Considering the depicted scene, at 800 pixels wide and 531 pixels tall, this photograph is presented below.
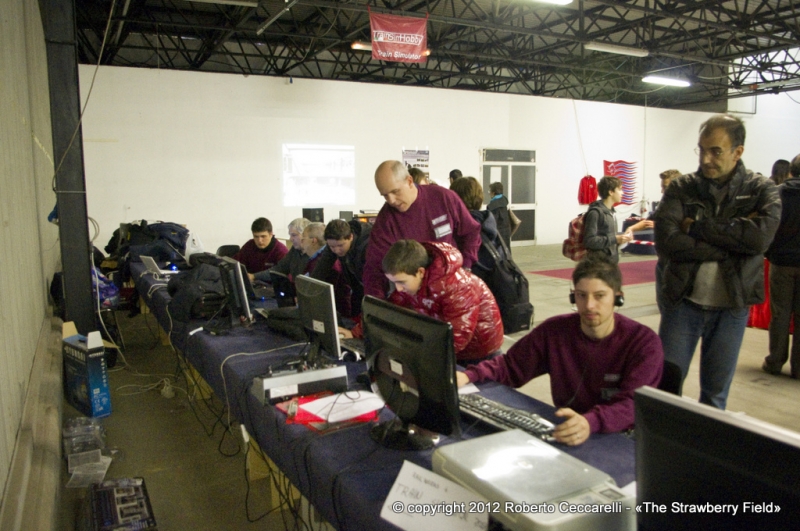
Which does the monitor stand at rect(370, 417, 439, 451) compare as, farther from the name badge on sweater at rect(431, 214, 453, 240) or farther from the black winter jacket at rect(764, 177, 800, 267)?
the black winter jacket at rect(764, 177, 800, 267)

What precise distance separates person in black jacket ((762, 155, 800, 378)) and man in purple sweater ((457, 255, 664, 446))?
103 inches

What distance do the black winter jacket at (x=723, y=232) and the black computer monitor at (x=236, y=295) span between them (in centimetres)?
192

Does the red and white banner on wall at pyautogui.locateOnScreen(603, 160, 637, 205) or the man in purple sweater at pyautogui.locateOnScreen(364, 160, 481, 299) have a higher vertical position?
the red and white banner on wall at pyautogui.locateOnScreen(603, 160, 637, 205)

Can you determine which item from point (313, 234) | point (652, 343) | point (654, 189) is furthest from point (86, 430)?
point (654, 189)

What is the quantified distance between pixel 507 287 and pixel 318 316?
5.53 feet

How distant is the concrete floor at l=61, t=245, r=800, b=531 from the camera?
247cm

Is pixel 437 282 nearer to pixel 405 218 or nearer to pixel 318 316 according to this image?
pixel 318 316

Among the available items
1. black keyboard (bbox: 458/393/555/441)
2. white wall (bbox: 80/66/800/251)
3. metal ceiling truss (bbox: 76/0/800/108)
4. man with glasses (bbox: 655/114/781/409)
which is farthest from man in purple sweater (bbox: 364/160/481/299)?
white wall (bbox: 80/66/800/251)

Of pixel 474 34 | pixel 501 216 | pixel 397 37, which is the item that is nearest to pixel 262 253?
pixel 501 216

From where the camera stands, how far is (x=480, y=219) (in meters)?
3.74

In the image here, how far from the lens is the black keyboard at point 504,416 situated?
145 centimetres

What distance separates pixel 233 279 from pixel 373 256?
0.73m

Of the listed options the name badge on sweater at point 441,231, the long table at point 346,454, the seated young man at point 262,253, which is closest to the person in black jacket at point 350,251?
the name badge on sweater at point 441,231

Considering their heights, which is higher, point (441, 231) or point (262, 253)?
point (441, 231)
